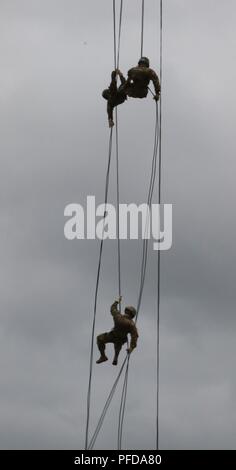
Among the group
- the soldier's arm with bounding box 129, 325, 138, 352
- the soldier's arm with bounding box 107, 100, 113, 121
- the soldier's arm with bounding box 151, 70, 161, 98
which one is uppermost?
the soldier's arm with bounding box 151, 70, 161, 98

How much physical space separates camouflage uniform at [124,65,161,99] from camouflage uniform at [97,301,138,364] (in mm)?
4007

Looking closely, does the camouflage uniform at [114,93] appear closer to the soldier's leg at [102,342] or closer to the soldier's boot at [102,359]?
the soldier's leg at [102,342]

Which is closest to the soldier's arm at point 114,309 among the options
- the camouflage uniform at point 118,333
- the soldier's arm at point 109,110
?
the camouflage uniform at point 118,333

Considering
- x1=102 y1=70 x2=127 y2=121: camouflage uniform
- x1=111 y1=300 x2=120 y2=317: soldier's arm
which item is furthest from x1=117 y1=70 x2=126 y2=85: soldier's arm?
x1=111 y1=300 x2=120 y2=317: soldier's arm

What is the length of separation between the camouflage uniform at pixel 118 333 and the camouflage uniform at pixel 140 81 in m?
4.01

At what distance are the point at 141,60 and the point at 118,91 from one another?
750 millimetres

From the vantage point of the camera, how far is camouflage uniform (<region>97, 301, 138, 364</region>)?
125 feet

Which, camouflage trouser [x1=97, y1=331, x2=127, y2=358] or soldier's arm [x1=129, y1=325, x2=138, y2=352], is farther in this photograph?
camouflage trouser [x1=97, y1=331, x2=127, y2=358]

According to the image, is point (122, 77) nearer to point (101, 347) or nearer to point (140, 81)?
point (140, 81)

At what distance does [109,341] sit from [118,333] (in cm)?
32

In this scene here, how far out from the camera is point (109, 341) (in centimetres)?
3853

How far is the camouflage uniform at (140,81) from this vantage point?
125 feet

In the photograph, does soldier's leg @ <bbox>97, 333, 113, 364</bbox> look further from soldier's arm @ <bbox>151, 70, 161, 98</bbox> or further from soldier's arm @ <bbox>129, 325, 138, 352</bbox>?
soldier's arm @ <bbox>151, 70, 161, 98</bbox>
